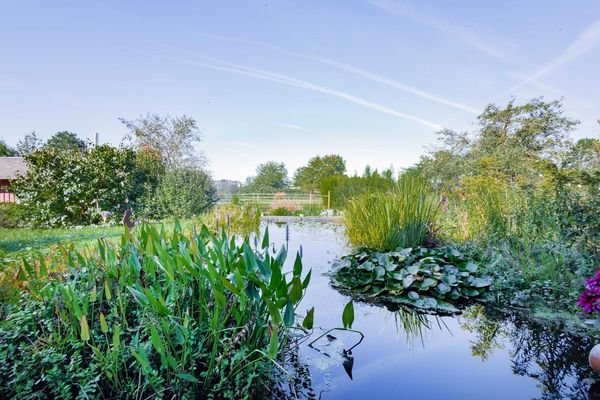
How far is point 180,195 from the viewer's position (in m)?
9.68

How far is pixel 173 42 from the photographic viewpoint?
8.02m

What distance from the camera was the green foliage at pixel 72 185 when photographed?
8.30m

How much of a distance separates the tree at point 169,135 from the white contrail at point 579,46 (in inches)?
490

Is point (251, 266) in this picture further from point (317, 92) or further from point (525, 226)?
point (317, 92)

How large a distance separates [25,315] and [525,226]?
15.0ft


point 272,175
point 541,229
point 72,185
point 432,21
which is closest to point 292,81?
point 432,21

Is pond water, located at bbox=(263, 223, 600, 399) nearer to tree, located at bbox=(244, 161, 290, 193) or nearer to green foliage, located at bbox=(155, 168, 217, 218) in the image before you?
green foliage, located at bbox=(155, 168, 217, 218)

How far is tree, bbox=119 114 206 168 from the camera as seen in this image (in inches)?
580

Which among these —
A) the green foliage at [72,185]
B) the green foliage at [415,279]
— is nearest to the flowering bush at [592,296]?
the green foliage at [415,279]

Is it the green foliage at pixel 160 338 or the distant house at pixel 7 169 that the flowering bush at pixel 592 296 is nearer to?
the green foliage at pixel 160 338

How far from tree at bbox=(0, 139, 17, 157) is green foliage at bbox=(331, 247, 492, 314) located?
30.7 metres

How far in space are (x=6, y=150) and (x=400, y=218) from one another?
105 ft

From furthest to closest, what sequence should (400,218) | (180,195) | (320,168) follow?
(320,168) → (180,195) → (400,218)

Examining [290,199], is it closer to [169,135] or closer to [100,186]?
[169,135]
